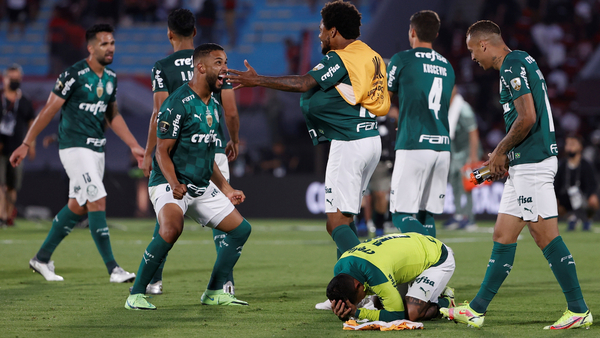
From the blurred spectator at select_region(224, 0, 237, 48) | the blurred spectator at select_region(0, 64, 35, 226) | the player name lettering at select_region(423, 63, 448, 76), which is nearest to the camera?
the player name lettering at select_region(423, 63, 448, 76)

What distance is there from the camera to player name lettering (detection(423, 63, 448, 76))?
235 inches

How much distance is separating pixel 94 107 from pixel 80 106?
13cm

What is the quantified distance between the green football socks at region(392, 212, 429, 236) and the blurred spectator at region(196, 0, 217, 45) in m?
17.2

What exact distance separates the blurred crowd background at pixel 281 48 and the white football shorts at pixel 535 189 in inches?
432

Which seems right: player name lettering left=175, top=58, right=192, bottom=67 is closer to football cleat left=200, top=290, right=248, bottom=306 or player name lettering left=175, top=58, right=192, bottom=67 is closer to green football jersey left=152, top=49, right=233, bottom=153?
green football jersey left=152, top=49, right=233, bottom=153

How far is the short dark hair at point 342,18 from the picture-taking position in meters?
5.29

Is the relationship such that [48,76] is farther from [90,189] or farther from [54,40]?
[90,189]

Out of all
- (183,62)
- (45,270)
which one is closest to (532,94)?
(183,62)

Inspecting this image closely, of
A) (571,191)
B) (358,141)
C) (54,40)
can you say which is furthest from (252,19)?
(358,141)

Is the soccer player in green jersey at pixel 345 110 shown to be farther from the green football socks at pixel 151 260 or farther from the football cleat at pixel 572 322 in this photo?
the football cleat at pixel 572 322

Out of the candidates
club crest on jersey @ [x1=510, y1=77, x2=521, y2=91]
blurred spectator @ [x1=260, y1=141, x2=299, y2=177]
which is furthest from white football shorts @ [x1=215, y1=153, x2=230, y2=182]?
blurred spectator @ [x1=260, y1=141, x2=299, y2=177]

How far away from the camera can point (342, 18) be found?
529 cm

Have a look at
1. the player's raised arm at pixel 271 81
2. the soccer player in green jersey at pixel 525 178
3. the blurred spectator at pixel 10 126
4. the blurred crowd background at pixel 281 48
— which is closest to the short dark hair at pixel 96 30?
the player's raised arm at pixel 271 81

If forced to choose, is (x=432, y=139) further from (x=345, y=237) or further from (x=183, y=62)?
(x=183, y=62)
